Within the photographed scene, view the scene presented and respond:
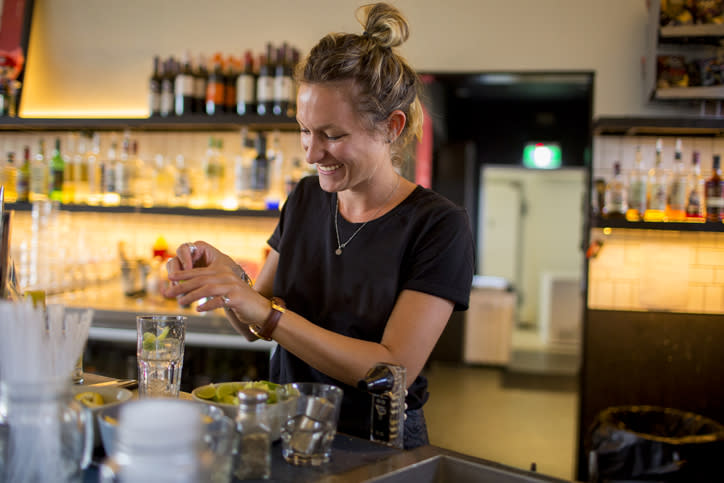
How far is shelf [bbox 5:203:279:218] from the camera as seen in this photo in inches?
141

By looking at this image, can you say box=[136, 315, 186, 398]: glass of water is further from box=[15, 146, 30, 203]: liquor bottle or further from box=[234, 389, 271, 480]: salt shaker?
box=[15, 146, 30, 203]: liquor bottle

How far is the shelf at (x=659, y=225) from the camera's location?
3240 mm

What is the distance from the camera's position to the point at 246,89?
11.9ft

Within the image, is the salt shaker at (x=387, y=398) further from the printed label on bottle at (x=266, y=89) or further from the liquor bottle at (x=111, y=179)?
the liquor bottle at (x=111, y=179)

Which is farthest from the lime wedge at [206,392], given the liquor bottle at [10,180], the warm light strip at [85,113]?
the liquor bottle at [10,180]

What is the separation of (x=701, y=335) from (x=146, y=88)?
346cm

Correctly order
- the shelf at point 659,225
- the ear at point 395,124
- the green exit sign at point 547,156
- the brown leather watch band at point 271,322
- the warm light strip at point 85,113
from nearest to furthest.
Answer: the brown leather watch band at point 271,322 → the ear at point 395,124 → the shelf at point 659,225 → the warm light strip at point 85,113 → the green exit sign at point 547,156

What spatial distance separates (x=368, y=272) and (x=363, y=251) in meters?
0.05

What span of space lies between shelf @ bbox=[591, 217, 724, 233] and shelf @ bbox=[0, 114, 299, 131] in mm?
1622

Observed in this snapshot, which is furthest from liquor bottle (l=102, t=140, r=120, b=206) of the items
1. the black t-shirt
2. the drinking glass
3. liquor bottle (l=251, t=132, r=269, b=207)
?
the drinking glass

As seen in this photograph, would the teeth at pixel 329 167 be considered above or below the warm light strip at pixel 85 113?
below

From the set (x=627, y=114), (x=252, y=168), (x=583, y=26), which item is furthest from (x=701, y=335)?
(x=252, y=168)

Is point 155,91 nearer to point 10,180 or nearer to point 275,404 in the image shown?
point 10,180

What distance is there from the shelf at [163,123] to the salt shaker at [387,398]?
2.50 m
